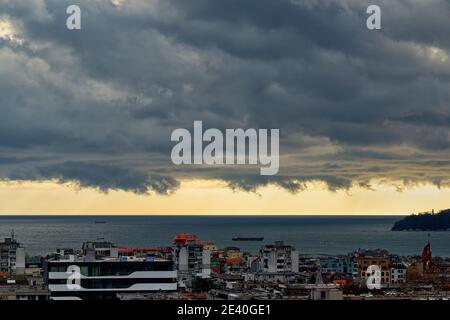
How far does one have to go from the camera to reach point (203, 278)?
2177 centimetres

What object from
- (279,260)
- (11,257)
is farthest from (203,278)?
(11,257)

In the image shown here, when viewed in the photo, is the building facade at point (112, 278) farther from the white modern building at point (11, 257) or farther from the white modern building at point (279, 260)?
the white modern building at point (279, 260)

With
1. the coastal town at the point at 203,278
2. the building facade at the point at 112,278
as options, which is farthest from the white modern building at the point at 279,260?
the building facade at the point at 112,278

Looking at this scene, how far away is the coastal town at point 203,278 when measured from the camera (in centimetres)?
1576

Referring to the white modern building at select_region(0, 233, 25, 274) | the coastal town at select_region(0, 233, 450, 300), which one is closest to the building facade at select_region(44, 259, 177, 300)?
the coastal town at select_region(0, 233, 450, 300)

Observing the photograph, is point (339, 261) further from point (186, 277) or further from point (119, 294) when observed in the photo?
point (119, 294)

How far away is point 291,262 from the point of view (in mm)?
28984

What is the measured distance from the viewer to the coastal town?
15758mm

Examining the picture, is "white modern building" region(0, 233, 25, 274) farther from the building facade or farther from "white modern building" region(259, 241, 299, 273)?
the building facade

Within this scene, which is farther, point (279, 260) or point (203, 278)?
point (279, 260)

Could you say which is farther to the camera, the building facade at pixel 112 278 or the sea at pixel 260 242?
the sea at pixel 260 242

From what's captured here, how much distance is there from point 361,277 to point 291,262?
2.95 metres

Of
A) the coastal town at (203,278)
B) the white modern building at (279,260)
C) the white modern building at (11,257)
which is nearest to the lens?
the coastal town at (203,278)

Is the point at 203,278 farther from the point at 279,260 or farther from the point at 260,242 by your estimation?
the point at 260,242
